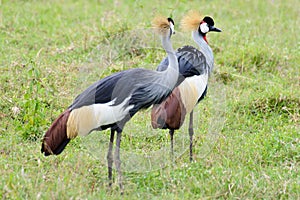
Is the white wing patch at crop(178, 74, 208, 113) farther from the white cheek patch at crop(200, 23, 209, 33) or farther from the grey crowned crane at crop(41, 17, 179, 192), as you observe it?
the white cheek patch at crop(200, 23, 209, 33)

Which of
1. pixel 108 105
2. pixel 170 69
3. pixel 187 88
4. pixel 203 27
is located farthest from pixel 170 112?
pixel 203 27

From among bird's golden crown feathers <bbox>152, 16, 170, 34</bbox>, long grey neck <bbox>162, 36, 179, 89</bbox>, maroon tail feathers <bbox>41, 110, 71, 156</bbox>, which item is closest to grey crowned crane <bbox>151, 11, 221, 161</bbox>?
long grey neck <bbox>162, 36, 179, 89</bbox>

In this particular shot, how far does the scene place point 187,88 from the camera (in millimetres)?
4422

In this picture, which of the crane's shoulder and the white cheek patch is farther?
the white cheek patch

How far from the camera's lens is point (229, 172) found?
4.03 meters

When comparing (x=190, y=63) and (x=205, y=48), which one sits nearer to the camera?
(x=190, y=63)

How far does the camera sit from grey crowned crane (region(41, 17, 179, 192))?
12.8ft

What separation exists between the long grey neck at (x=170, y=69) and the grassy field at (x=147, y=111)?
23.9 inches

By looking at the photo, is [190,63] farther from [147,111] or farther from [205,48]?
[147,111]

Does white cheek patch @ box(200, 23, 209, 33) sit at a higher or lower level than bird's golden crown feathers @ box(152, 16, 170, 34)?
lower

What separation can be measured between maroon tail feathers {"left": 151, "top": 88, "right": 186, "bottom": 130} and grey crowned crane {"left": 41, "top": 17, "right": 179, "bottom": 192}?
0.27 metres

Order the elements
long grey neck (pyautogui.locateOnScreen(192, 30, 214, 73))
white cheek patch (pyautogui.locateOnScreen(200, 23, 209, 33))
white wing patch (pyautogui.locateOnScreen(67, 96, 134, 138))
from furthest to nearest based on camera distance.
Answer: white cheek patch (pyautogui.locateOnScreen(200, 23, 209, 33)) < long grey neck (pyautogui.locateOnScreen(192, 30, 214, 73)) < white wing patch (pyautogui.locateOnScreen(67, 96, 134, 138))

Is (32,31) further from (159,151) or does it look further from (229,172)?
(229,172)

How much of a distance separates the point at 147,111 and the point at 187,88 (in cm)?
63
